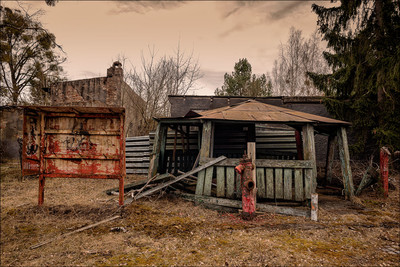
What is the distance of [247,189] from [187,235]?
1585mm

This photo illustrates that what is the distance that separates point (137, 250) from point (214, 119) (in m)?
3.48

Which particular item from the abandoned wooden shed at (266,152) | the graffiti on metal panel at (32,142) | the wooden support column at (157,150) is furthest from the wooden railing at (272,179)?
the graffiti on metal panel at (32,142)

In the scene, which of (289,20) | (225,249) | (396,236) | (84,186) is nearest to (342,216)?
(396,236)

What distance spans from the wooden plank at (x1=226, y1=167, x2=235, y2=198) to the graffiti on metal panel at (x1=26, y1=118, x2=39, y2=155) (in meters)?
4.16

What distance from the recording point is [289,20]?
76.8ft

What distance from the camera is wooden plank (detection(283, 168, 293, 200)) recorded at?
5289 mm

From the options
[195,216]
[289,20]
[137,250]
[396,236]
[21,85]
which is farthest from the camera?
[289,20]

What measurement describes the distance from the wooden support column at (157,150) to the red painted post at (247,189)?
2929mm

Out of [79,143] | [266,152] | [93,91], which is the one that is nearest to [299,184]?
[266,152]

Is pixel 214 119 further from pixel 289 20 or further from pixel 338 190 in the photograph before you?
pixel 289 20

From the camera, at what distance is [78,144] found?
418cm

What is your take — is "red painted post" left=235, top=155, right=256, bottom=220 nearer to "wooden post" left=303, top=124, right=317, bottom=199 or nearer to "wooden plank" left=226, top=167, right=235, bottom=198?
"wooden plank" left=226, top=167, right=235, bottom=198

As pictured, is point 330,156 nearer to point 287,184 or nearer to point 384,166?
point 384,166

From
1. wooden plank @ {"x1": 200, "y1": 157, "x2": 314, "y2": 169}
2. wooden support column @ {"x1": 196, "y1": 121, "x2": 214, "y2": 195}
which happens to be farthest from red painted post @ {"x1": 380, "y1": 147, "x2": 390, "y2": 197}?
wooden support column @ {"x1": 196, "y1": 121, "x2": 214, "y2": 195}
